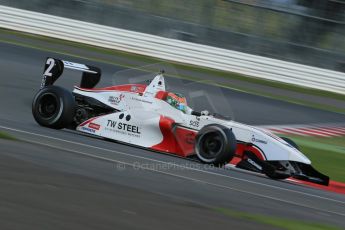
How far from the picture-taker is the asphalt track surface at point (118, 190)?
5160mm

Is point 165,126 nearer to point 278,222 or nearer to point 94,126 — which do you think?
point 94,126

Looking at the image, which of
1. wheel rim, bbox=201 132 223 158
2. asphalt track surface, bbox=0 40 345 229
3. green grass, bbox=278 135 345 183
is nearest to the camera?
asphalt track surface, bbox=0 40 345 229

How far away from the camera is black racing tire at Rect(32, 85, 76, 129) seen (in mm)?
Result: 10188

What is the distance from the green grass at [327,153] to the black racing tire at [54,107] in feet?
12.5

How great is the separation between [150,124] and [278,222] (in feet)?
12.9

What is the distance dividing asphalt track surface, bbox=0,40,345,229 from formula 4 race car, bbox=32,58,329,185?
163 millimetres

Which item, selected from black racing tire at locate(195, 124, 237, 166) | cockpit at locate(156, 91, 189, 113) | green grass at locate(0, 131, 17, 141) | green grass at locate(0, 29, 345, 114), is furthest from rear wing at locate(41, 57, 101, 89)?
green grass at locate(0, 29, 345, 114)

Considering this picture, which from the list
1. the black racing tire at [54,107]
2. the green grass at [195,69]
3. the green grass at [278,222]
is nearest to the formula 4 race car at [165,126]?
the black racing tire at [54,107]

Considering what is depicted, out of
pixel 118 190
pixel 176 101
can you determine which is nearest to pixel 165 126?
pixel 176 101

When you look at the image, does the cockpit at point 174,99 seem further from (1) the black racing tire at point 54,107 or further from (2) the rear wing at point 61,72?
(2) the rear wing at point 61,72

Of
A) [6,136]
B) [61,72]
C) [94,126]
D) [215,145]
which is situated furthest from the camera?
[61,72]

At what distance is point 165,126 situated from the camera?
978 cm

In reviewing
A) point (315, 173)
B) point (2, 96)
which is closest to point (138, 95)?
point (315, 173)

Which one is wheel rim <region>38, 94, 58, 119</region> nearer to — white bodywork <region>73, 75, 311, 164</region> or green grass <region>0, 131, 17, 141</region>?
white bodywork <region>73, 75, 311, 164</region>
